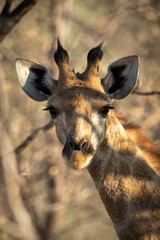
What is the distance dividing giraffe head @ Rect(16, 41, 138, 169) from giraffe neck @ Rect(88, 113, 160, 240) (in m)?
0.22

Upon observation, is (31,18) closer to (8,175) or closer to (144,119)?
(144,119)

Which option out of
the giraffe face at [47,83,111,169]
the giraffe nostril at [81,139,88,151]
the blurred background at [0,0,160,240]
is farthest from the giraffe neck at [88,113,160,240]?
the blurred background at [0,0,160,240]

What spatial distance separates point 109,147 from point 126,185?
558 mm

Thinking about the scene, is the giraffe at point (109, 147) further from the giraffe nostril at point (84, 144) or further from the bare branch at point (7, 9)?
the bare branch at point (7, 9)

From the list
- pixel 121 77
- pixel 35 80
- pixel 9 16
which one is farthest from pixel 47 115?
pixel 121 77

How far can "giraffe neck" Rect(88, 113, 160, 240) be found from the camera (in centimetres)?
463

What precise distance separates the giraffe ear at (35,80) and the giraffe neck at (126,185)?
121 centimetres

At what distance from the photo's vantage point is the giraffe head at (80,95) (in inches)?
176

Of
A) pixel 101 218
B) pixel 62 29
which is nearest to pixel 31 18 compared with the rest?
pixel 62 29

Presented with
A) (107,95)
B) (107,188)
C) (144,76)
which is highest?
(107,95)

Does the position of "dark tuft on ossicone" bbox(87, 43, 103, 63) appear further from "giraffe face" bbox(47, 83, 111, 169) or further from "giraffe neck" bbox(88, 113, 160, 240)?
"giraffe neck" bbox(88, 113, 160, 240)

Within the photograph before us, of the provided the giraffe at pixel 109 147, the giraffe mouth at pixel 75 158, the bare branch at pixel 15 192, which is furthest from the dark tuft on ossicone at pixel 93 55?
the bare branch at pixel 15 192

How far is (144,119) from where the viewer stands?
43.4 ft

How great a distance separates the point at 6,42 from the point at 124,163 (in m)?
11.2
